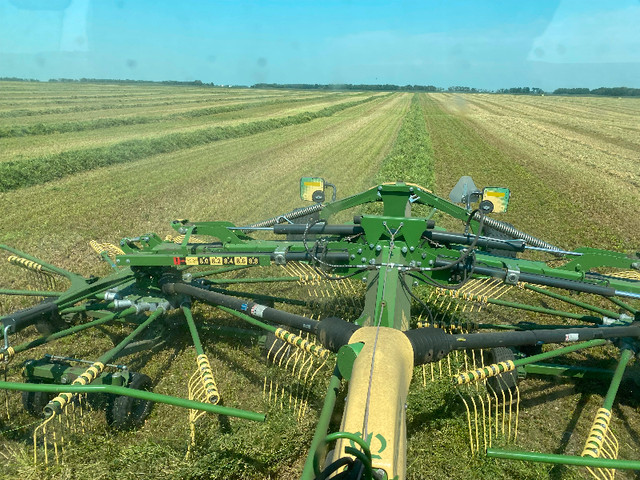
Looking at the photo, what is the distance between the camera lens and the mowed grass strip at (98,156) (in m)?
14.0

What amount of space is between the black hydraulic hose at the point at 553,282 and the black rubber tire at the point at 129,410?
316 centimetres

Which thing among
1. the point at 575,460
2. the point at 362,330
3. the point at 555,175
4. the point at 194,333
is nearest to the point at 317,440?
the point at 362,330

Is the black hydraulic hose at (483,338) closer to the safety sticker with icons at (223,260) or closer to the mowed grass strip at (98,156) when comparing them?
the safety sticker with icons at (223,260)

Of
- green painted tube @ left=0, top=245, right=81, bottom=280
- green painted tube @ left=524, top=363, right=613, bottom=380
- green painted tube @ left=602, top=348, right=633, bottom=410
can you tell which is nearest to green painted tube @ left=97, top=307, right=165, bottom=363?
green painted tube @ left=0, top=245, right=81, bottom=280

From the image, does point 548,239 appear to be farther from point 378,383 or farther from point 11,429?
point 11,429

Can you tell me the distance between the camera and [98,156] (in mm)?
17562

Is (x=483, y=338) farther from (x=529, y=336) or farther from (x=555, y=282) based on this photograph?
(x=555, y=282)

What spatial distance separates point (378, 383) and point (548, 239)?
8892mm

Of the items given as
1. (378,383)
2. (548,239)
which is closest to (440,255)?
A: (378,383)

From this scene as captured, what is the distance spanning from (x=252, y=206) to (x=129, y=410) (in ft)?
26.5

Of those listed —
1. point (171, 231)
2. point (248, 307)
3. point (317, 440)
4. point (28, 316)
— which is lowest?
point (171, 231)

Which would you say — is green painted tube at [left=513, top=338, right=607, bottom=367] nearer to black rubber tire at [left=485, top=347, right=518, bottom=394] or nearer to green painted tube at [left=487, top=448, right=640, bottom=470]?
black rubber tire at [left=485, top=347, right=518, bottom=394]

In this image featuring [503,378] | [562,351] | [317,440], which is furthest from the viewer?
[503,378]

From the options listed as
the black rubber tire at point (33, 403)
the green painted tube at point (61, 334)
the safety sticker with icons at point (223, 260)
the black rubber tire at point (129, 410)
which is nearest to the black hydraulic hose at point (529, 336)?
the safety sticker with icons at point (223, 260)
